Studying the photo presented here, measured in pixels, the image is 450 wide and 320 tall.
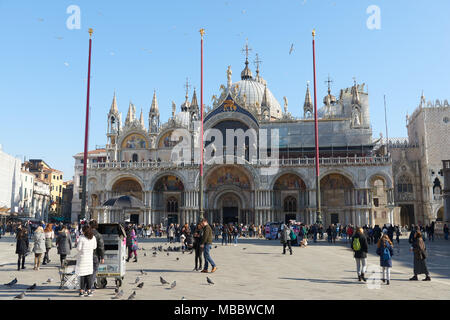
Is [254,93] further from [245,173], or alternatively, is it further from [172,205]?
[172,205]

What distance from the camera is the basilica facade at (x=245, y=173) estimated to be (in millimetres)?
45375

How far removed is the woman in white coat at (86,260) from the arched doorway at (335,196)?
39.9 metres

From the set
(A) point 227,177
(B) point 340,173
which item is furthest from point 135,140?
(B) point 340,173

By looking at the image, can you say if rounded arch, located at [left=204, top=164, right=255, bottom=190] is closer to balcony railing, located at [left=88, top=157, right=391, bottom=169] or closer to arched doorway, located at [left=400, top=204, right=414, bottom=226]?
balcony railing, located at [left=88, top=157, right=391, bottom=169]

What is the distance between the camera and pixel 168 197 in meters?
50.2

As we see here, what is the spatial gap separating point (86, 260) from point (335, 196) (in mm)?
40586

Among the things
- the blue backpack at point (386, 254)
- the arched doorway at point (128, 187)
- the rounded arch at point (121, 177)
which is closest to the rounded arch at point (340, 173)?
the rounded arch at point (121, 177)

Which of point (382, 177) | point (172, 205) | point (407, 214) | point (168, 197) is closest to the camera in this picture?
point (382, 177)

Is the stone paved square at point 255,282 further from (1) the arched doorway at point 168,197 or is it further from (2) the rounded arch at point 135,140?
(2) the rounded arch at point 135,140
